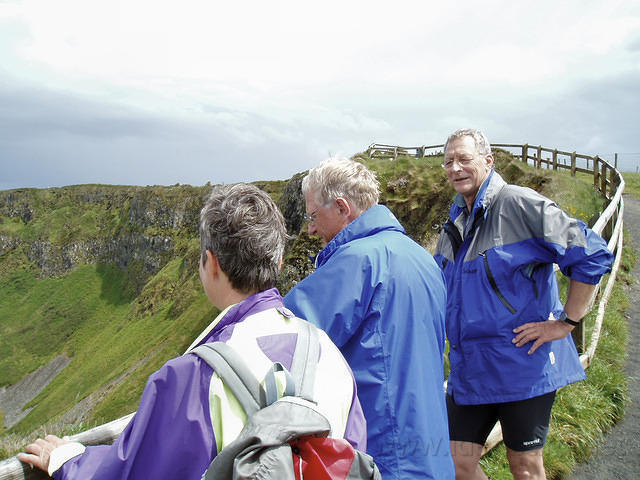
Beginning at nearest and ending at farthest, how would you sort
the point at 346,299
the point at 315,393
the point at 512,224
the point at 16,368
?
→ the point at 315,393 < the point at 346,299 < the point at 512,224 < the point at 16,368

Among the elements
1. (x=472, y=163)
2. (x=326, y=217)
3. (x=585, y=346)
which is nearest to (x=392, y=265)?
(x=326, y=217)

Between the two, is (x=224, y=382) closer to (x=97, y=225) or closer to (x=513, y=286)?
(x=513, y=286)

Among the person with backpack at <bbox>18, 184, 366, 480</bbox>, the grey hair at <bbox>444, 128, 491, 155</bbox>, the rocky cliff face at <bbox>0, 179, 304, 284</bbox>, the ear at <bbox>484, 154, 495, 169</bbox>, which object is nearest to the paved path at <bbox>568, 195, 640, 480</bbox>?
the ear at <bbox>484, 154, 495, 169</bbox>

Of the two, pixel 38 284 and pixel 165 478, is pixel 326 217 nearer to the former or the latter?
pixel 165 478

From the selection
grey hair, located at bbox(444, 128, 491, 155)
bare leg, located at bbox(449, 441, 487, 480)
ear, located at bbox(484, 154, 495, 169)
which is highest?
grey hair, located at bbox(444, 128, 491, 155)

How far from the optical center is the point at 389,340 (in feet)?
6.84

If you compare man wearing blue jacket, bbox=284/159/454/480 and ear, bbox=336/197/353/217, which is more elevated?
ear, bbox=336/197/353/217

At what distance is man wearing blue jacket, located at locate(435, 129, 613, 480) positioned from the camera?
2764 mm

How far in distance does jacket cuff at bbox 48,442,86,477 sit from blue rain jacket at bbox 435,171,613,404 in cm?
217

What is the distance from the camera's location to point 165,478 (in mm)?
1408

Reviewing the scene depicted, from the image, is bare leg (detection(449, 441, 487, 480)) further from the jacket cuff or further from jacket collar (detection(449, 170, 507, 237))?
the jacket cuff

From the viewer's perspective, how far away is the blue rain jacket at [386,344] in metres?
2.04

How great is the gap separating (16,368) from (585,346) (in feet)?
433

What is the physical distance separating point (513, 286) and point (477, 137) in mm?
1082
